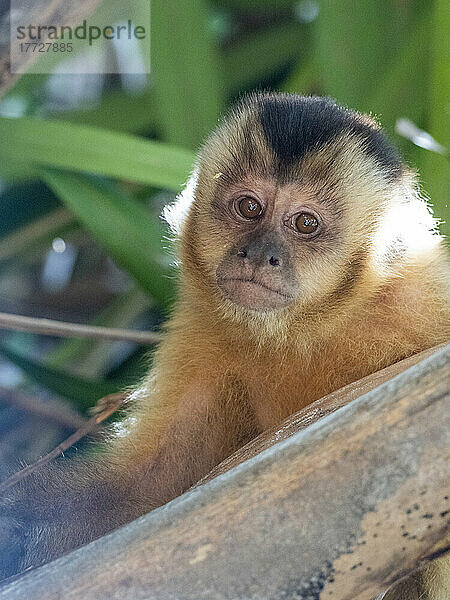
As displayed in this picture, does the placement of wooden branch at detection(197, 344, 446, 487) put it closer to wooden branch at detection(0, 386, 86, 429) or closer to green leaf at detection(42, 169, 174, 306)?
green leaf at detection(42, 169, 174, 306)

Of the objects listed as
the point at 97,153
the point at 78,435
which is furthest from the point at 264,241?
the point at 97,153

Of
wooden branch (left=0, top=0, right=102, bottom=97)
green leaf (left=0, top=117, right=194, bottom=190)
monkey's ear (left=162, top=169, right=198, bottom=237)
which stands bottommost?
monkey's ear (left=162, top=169, right=198, bottom=237)

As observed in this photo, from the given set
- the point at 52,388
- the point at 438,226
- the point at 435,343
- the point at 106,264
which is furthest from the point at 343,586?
the point at 106,264

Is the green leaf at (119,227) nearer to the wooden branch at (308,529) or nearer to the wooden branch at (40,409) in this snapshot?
the wooden branch at (40,409)

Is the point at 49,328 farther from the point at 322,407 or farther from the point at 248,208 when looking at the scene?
the point at 322,407

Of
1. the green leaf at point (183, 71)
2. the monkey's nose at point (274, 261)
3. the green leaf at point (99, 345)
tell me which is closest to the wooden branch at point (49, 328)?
the monkey's nose at point (274, 261)

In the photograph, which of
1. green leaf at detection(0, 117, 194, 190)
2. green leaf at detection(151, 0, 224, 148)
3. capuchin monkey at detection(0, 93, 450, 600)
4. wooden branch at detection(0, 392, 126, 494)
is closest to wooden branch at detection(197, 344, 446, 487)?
capuchin monkey at detection(0, 93, 450, 600)

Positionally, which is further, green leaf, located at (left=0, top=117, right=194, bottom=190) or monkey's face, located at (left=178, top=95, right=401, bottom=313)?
green leaf, located at (left=0, top=117, right=194, bottom=190)

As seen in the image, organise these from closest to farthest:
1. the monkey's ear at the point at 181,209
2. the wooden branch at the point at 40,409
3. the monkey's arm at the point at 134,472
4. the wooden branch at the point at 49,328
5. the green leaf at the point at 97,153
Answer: the monkey's arm at the point at 134,472 → the wooden branch at the point at 49,328 → the monkey's ear at the point at 181,209 → the green leaf at the point at 97,153 → the wooden branch at the point at 40,409
